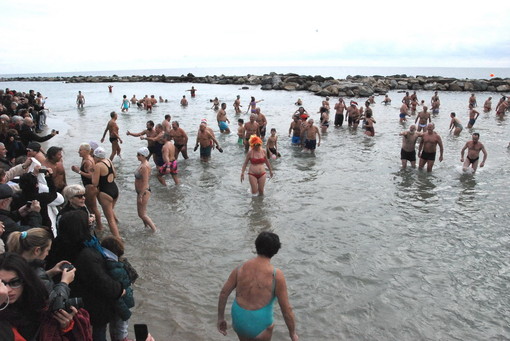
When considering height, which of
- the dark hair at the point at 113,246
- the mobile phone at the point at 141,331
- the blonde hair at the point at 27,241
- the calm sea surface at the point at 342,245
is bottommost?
the calm sea surface at the point at 342,245

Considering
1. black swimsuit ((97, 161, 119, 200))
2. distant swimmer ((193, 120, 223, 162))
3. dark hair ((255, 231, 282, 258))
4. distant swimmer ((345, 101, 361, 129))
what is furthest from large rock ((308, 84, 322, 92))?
dark hair ((255, 231, 282, 258))

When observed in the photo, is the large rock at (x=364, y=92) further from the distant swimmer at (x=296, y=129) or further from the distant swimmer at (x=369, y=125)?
the distant swimmer at (x=296, y=129)

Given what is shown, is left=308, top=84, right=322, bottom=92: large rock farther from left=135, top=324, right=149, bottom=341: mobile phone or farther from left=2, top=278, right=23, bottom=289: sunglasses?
left=2, top=278, right=23, bottom=289: sunglasses

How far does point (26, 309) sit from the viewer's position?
232 centimetres

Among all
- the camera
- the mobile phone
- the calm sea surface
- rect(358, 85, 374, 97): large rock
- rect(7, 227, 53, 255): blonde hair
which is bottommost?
the calm sea surface

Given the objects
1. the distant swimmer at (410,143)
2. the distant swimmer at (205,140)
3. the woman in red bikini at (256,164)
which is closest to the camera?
the woman in red bikini at (256,164)

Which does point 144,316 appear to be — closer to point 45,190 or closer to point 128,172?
point 45,190

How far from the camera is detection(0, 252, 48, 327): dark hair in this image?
2242 millimetres

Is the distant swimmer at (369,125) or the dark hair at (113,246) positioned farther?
the distant swimmer at (369,125)

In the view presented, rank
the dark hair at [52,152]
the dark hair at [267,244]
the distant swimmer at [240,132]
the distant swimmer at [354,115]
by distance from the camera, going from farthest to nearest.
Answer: the distant swimmer at [354,115] → the distant swimmer at [240,132] → the dark hair at [52,152] → the dark hair at [267,244]

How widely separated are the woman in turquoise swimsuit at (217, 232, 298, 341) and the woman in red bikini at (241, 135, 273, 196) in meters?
5.19

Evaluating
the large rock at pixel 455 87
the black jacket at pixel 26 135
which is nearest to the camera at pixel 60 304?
the black jacket at pixel 26 135

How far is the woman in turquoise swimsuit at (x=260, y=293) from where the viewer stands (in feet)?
10.00

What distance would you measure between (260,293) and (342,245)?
12.6ft
